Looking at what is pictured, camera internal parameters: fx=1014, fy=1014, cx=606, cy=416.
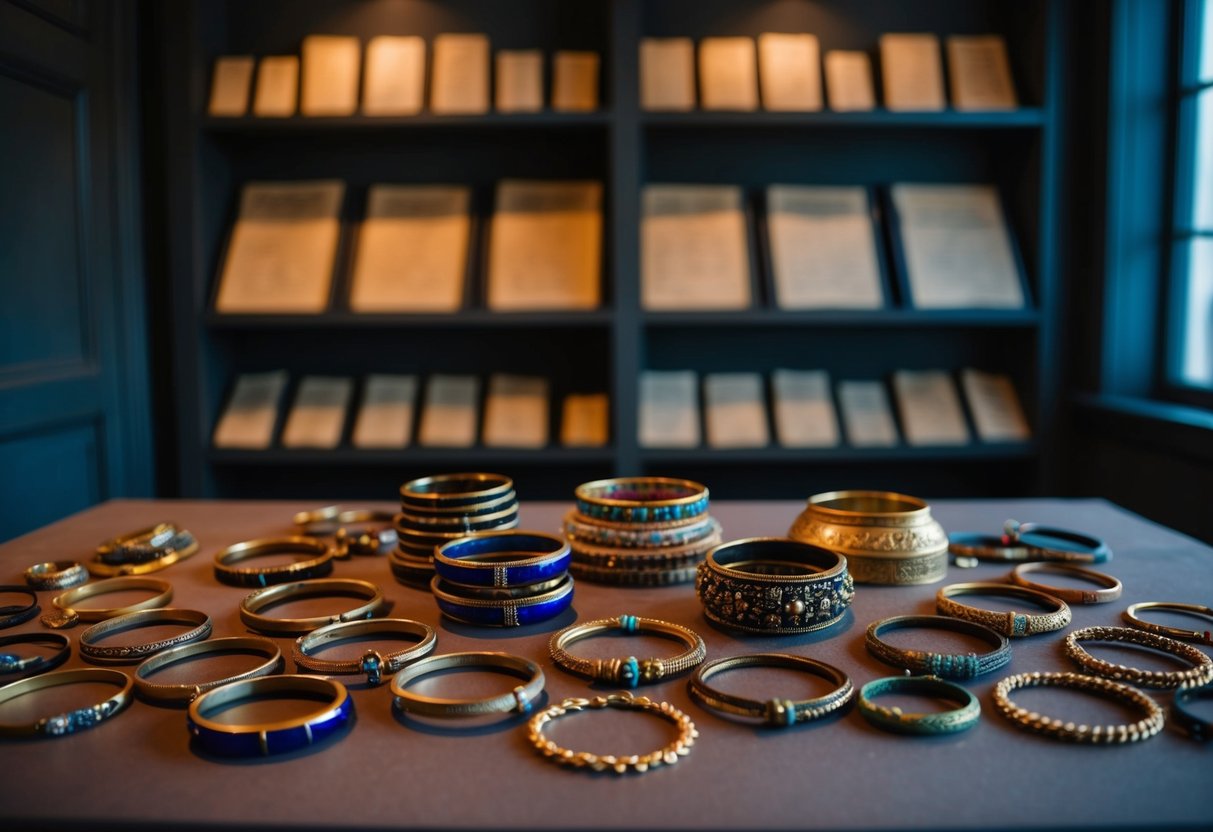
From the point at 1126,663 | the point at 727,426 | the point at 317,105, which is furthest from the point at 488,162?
the point at 1126,663

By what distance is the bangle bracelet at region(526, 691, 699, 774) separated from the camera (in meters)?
0.85

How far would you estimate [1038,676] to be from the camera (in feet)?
3.33

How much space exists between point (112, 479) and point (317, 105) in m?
1.28

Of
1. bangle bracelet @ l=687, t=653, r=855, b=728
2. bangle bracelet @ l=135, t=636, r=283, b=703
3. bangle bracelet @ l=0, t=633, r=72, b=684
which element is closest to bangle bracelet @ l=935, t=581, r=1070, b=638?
bangle bracelet @ l=687, t=653, r=855, b=728

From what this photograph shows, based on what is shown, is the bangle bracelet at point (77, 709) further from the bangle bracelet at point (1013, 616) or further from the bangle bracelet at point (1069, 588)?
the bangle bracelet at point (1069, 588)

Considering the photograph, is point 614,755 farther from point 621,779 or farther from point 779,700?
point 779,700

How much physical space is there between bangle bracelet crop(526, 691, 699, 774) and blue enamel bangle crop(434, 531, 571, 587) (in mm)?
230

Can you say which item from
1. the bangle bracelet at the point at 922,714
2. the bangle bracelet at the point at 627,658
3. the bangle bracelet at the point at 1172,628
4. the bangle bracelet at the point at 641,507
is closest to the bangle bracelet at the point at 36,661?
the bangle bracelet at the point at 627,658

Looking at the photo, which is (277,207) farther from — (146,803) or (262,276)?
(146,803)

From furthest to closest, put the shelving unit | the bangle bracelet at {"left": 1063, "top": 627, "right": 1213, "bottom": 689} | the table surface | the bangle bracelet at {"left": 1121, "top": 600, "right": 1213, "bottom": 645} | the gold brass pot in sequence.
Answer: the shelving unit < the gold brass pot < the bangle bracelet at {"left": 1121, "top": 600, "right": 1213, "bottom": 645} < the bangle bracelet at {"left": 1063, "top": 627, "right": 1213, "bottom": 689} < the table surface

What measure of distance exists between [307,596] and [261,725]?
468 millimetres

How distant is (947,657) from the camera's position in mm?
1018

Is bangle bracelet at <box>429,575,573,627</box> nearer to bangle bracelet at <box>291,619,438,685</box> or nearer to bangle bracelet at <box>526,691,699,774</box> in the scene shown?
bangle bracelet at <box>291,619,438,685</box>

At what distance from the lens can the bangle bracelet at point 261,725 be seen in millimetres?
869
